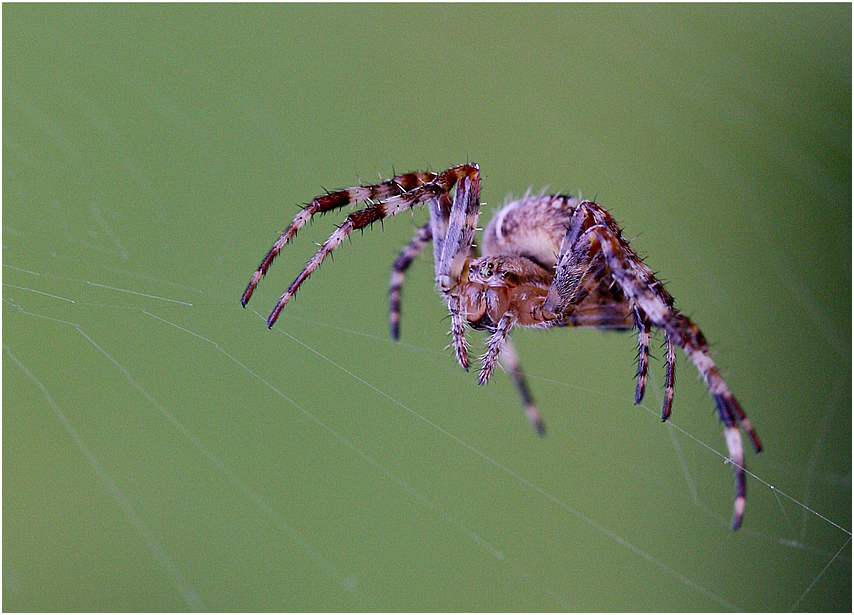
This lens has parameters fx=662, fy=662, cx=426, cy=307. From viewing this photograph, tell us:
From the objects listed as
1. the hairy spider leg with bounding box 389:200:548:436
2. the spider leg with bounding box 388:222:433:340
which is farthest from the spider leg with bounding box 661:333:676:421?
the spider leg with bounding box 388:222:433:340

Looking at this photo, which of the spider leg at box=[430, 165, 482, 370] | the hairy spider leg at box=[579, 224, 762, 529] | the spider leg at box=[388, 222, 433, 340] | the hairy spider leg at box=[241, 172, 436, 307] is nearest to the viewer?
the hairy spider leg at box=[579, 224, 762, 529]

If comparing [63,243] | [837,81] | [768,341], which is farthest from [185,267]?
[837,81]

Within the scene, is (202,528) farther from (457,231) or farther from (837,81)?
(837,81)

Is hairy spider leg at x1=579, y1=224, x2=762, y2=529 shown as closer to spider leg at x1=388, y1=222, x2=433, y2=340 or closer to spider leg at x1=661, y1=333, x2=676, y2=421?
spider leg at x1=661, y1=333, x2=676, y2=421

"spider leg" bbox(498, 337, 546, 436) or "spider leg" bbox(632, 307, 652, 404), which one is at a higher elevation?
"spider leg" bbox(632, 307, 652, 404)

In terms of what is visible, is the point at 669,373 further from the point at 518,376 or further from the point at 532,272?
the point at 518,376

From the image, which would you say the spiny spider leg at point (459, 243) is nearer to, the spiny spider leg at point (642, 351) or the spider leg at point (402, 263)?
the spider leg at point (402, 263)

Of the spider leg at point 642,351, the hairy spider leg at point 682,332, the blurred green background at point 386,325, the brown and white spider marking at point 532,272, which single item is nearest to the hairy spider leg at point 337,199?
the brown and white spider marking at point 532,272

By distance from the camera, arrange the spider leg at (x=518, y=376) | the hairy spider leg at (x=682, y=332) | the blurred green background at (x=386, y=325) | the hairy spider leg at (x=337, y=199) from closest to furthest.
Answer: the hairy spider leg at (x=682, y=332)
the hairy spider leg at (x=337, y=199)
the spider leg at (x=518, y=376)
the blurred green background at (x=386, y=325)

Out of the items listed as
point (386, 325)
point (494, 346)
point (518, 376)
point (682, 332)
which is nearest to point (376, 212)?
point (494, 346)
